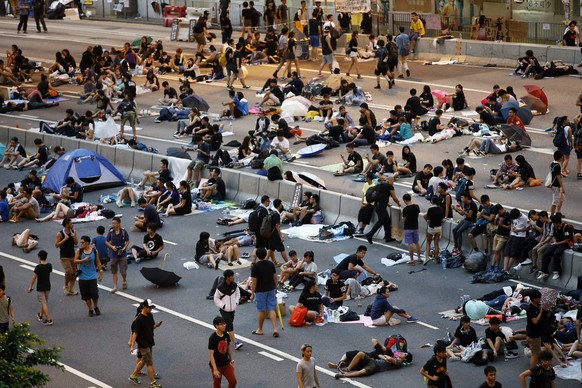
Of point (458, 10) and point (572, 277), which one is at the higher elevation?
point (458, 10)

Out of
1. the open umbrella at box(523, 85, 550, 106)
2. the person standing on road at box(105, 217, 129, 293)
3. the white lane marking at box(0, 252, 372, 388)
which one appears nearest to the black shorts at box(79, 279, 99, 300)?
the white lane marking at box(0, 252, 372, 388)

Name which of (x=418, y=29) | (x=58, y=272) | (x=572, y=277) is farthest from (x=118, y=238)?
(x=418, y=29)

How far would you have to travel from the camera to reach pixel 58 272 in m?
25.8

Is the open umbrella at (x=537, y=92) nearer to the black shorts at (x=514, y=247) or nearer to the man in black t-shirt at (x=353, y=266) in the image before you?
the black shorts at (x=514, y=247)

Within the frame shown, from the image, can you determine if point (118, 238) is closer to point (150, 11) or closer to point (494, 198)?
point (494, 198)

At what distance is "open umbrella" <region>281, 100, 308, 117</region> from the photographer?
3794cm

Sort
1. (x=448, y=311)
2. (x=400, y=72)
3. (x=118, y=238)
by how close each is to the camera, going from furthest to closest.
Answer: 1. (x=400, y=72)
2. (x=118, y=238)
3. (x=448, y=311)

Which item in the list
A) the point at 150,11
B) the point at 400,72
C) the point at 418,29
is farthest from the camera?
the point at 150,11

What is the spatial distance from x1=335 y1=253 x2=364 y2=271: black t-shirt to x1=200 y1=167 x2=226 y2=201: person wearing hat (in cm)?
739

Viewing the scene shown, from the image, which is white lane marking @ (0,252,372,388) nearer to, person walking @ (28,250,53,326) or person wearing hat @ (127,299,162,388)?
person wearing hat @ (127,299,162,388)

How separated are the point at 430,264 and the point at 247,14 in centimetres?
3146

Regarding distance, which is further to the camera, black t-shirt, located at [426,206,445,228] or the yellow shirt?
the yellow shirt

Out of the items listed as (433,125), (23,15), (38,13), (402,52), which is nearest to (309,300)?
(433,125)

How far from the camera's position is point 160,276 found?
24375 mm
